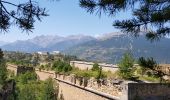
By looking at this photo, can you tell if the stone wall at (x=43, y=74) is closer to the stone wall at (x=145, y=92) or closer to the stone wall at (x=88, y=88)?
the stone wall at (x=88, y=88)

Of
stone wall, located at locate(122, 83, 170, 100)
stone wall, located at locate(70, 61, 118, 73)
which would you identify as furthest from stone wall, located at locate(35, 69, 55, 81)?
stone wall, located at locate(122, 83, 170, 100)

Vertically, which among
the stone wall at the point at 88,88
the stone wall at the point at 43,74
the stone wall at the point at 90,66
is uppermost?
the stone wall at the point at 90,66

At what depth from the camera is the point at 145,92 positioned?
18219 millimetres

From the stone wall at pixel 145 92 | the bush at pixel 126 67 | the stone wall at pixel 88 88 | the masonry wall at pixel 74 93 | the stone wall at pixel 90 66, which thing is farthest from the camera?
the stone wall at pixel 90 66

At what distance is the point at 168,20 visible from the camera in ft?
25.4

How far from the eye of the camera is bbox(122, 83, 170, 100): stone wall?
57.7 ft

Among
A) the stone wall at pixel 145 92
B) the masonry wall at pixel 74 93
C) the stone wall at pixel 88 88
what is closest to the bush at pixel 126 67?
the stone wall at pixel 88 88

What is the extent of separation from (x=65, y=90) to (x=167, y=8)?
21.4 metres

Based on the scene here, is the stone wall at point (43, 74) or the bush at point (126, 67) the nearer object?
the bush at point (126, 67)

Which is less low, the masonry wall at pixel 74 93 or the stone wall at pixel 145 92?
the stone wall at pixel 145 92

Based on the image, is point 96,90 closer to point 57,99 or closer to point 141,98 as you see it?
point 141,98

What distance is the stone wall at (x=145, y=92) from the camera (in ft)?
57.7

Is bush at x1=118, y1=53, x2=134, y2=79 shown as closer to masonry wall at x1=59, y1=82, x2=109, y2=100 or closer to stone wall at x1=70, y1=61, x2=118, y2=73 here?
masonry wall at x1=59, y1=82, x2=109, y2=100

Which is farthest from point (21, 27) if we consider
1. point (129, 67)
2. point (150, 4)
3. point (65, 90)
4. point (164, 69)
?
point (65, 90)
